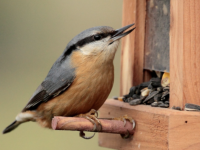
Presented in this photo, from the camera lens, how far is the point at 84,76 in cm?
285

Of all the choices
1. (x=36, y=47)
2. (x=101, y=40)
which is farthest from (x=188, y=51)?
(x=36, y=47)

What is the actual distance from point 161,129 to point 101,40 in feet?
2.70

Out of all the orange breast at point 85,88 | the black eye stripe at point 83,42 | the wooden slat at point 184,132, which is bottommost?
the wooden slat at point 184,132

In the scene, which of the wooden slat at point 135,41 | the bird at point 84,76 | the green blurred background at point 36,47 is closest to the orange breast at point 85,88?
A: the bird at point 84,76

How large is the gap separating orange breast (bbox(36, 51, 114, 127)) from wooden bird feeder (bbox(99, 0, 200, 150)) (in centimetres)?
29

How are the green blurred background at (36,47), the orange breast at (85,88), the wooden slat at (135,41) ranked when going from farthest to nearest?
1. the green blurred background at (36,47)
2. the wooden slat at (135,41)
3. the orange breast at (85,88)

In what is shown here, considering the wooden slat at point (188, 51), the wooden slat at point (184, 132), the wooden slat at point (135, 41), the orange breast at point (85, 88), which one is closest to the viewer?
the wooden slat at point (184, 132)

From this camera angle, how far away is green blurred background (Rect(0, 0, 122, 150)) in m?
5.27

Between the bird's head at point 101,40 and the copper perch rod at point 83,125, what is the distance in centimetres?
53

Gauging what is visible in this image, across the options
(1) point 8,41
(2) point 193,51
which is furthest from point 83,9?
(2) point 193,51

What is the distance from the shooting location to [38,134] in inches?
208

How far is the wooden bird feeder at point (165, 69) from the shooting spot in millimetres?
2508

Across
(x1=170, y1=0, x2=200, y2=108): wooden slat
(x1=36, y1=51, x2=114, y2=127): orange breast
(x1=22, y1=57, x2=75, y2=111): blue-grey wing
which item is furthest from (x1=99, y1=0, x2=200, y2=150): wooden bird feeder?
(x1=22, y1=57, x2=75, y2=111): blue-grey wing

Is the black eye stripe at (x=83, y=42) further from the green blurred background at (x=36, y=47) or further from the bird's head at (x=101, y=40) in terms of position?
the green blurred background at (x=36, y=47)
